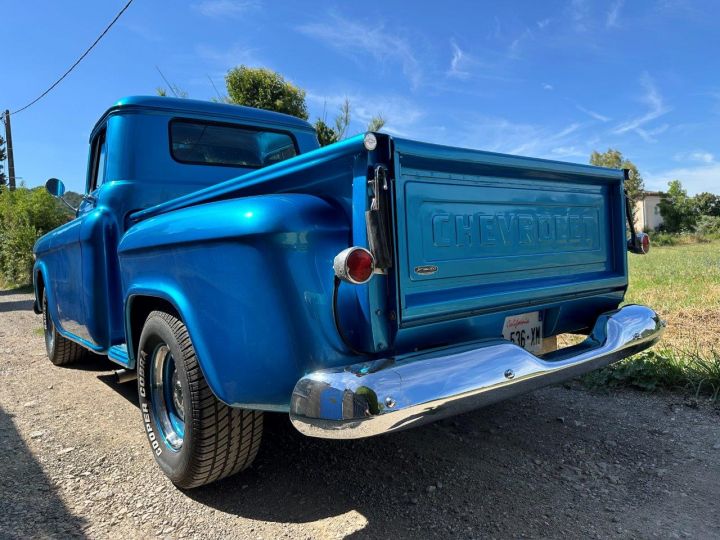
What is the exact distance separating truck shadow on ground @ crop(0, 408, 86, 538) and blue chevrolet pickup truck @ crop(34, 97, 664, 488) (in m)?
0.49

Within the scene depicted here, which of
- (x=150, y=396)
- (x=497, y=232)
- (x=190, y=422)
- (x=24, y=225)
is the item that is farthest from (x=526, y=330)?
(x=24, y=225)

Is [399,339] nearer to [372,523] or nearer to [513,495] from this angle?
[372,523]

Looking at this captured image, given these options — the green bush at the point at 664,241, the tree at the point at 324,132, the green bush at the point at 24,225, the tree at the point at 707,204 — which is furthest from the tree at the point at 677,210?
the green bush at the point at 24,225

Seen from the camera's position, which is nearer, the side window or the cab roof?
the cab roof

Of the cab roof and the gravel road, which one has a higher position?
the cab roof

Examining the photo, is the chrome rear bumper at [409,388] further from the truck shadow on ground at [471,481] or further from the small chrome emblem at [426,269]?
the truck shadow on ground at [471,481]

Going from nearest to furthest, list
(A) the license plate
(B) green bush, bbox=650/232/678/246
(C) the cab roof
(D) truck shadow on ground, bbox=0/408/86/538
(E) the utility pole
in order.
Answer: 1. (D) truck shadow on ground, bbox=0/408/86/538
2. (A) the license plate
3. (C) the cab roof
4. (E) the utility pole
5. (B) green bush, bbox=650/232/678/246

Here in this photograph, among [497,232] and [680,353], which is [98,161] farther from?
[680,353]

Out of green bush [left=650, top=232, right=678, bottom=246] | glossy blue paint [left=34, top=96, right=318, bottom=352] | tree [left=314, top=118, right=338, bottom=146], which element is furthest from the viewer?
green bush [left=650, top=232, right=678, bottom=246]

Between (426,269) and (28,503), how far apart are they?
225 centimetres

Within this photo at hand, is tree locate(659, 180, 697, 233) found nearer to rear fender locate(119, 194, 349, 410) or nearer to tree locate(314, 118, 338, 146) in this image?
tree locate(314, 118, 338, 146)

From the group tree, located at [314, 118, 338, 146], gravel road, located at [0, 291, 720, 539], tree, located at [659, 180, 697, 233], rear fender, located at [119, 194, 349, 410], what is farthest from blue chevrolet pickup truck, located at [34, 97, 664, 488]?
tree, located at [659, 180, 697, 233]

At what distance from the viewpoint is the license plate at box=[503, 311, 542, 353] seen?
2609 mm

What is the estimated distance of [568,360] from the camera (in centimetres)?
240
